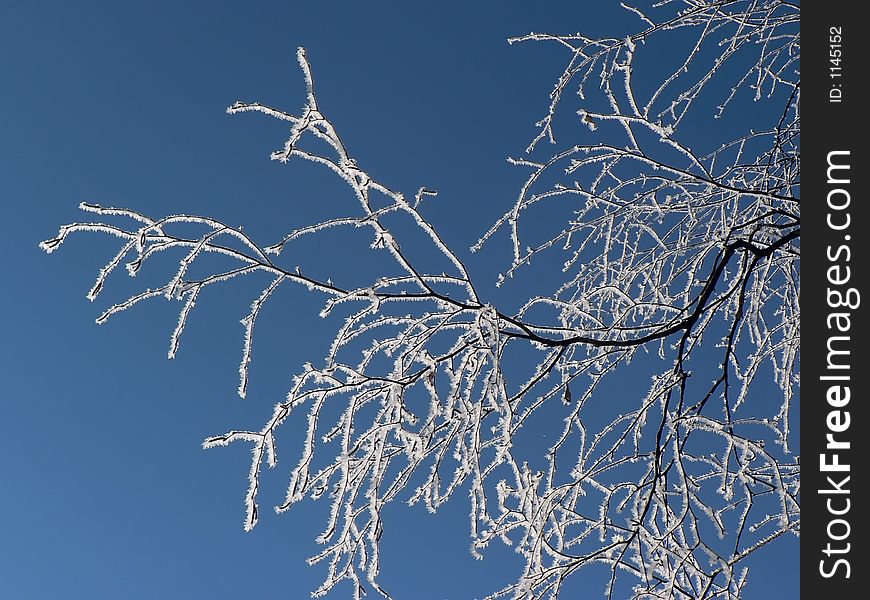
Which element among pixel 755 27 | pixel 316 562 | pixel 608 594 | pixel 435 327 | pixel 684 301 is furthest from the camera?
pixel 755 27

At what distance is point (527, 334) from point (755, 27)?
208cm

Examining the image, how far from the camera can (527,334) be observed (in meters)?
1.81
